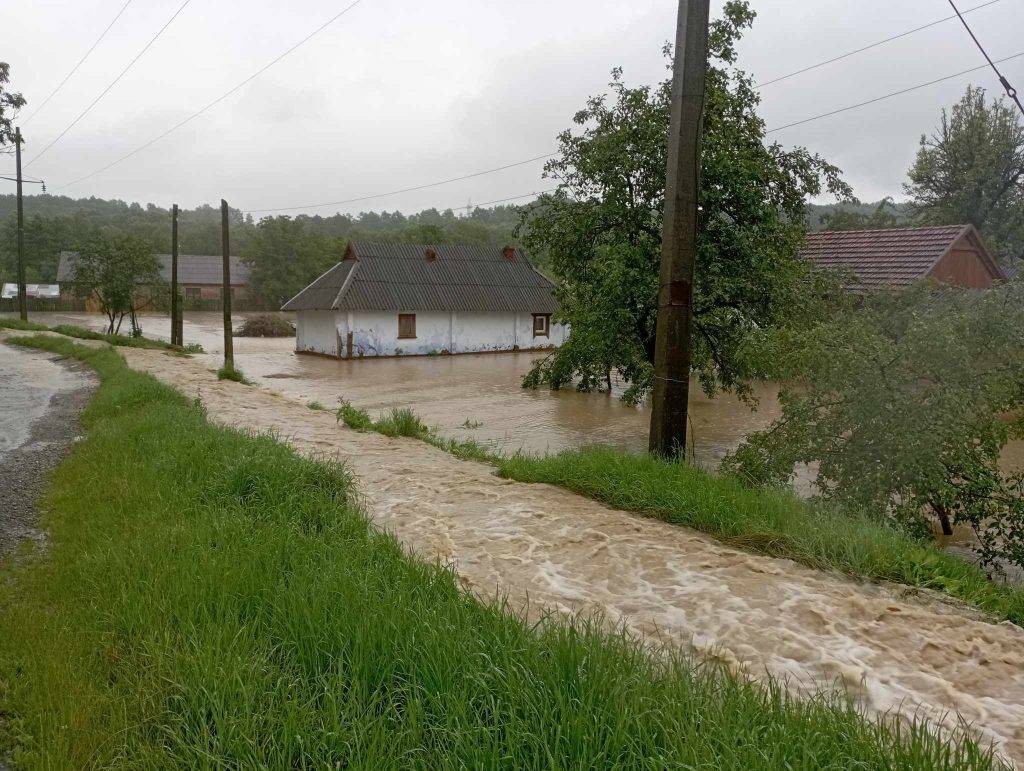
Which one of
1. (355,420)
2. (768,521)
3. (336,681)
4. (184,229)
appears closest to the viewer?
(336,681)

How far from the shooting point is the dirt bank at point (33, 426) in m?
6.93

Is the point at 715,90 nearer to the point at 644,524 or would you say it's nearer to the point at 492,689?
the point at 644,524

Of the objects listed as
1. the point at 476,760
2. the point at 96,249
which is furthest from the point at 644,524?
the point at 96,249

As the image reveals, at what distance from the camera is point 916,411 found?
7.13 meters

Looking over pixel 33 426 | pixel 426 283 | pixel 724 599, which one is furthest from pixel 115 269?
pixel 724 599

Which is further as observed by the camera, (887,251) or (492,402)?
(887,251)

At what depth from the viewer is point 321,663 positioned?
3535 millimetres

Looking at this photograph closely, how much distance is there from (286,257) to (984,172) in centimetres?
5259

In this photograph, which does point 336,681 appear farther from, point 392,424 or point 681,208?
point 392,424

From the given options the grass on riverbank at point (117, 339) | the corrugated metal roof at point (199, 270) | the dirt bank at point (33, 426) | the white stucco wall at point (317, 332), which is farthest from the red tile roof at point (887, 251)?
the corrugated metal roof at point (199, 270)

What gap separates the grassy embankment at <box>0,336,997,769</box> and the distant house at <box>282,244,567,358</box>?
27954mm

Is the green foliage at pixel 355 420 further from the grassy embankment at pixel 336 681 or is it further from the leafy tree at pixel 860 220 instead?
the leafy tree at pixel 860 220

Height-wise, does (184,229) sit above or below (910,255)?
above

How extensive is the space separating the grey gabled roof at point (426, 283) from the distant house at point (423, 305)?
0.05 meters
